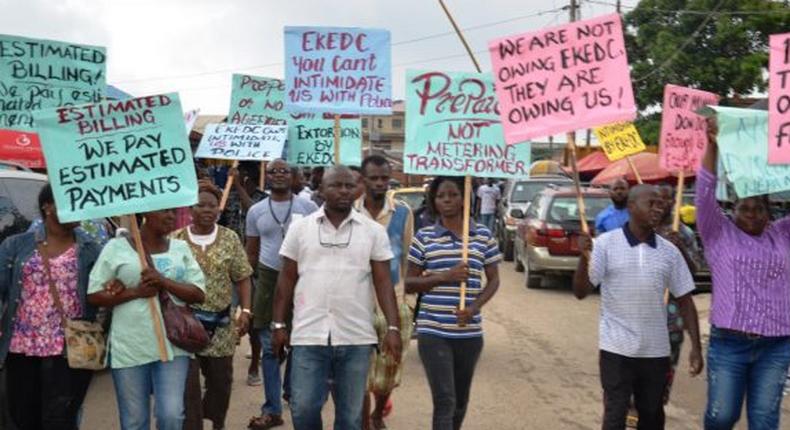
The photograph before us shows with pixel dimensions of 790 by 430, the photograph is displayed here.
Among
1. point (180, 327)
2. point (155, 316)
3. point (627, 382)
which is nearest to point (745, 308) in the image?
point (627, 382)

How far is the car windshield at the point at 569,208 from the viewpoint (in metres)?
14.0

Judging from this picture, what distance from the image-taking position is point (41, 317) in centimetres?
457

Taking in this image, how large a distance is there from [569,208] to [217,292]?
9332mm

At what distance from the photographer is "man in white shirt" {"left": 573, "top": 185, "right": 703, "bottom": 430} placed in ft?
15.9

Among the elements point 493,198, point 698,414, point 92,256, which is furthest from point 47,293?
point 493,198

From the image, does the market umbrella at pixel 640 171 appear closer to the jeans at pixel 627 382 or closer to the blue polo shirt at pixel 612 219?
the blue polo shirt at pixel 612 219

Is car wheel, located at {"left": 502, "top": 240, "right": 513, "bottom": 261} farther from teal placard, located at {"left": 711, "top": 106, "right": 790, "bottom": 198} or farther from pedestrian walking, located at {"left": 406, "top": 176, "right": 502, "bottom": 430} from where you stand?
teal placard, located at {"left": 711, "top": 106, "right": 790, "bottom": 198}

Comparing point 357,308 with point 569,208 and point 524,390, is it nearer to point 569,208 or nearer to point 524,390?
point 524,390

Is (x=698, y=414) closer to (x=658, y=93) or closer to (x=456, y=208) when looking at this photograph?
(x=456, y=208)

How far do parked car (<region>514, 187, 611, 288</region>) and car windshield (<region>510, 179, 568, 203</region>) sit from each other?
17.5ft

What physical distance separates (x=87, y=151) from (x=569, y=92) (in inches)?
116

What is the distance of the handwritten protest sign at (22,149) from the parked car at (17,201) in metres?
7.21

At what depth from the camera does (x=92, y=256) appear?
15.3 ft

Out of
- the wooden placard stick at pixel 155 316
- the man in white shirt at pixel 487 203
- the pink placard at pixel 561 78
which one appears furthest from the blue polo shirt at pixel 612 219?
the man in white shirt at pixel 487 203
